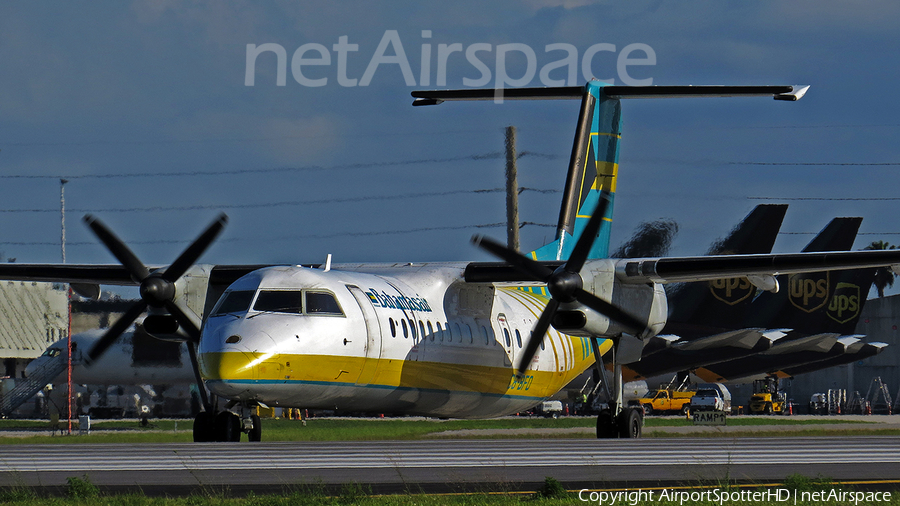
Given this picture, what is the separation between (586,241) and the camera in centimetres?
2261

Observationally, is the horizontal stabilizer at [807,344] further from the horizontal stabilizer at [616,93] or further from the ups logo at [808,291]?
the horizontal stabilizer at [616,93]

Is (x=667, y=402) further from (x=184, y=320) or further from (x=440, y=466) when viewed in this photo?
(x=440, y=466)

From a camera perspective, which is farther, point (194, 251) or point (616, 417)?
point (616, 417)

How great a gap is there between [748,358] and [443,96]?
119 feet

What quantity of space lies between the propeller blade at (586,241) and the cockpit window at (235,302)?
6.79 meters

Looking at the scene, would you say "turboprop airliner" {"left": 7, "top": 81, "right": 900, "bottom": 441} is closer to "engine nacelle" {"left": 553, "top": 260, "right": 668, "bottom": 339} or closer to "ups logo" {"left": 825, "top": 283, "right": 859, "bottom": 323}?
"engine nacelle" {"left": 553, "top": 260, "right": 668, "bottom": 339}

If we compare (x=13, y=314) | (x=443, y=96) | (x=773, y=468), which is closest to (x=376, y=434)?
(x=443, y=96)

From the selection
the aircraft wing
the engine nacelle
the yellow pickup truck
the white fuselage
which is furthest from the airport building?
the engine nacelle

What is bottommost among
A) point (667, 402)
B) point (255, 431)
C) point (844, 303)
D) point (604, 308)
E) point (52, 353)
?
point (667, 402)

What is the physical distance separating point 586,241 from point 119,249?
957 centimetres

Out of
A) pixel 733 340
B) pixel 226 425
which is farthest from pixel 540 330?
pixel 733 340

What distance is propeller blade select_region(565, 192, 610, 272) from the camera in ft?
73.0

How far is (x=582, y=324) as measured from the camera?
909 inches

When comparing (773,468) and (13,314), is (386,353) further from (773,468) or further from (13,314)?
(13,314)
